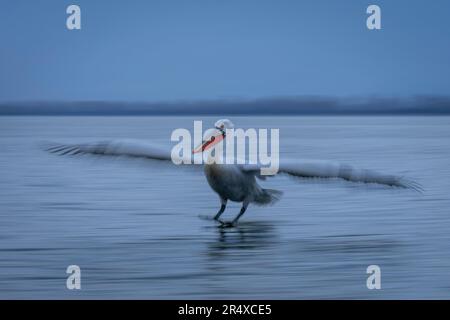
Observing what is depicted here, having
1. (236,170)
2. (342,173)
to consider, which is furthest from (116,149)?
(342,173)

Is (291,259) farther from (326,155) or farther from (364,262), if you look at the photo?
(326,155)

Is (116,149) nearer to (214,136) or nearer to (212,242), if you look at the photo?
(214,136)

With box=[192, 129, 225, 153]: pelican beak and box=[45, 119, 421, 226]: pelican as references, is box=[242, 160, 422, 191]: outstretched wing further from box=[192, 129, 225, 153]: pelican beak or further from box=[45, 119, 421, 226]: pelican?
box=[192, 129, 225, 153]: pelican beak

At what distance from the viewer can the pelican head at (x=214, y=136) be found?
23.1ft

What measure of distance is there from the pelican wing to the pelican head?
29cm

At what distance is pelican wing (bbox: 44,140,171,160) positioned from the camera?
678cm

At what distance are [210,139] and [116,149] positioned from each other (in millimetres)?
653

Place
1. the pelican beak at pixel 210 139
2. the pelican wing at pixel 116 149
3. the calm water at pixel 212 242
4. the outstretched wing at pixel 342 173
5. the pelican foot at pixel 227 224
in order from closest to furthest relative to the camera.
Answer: the calm water at pixel 212 242
the outstretched wing at pixel 342 173
the pelican wing at pixel 116 149
the pelican beak at pixel 210 139
the pelican foot at pixel 227 224

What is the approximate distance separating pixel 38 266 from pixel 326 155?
335 inches

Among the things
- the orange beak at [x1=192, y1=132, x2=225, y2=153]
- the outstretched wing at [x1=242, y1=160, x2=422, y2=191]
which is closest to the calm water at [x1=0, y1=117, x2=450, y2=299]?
the outstretched wing at [x1=242, y1=160, x2=422, y2=191]

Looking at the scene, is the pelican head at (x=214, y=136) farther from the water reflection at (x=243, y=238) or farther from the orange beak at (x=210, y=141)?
the water reflection at (x=243, y=238)

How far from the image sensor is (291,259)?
21.2 ft

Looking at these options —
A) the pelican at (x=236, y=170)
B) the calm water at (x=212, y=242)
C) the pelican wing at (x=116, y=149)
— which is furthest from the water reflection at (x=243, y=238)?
the pelican wing at (x=116, y=149)
